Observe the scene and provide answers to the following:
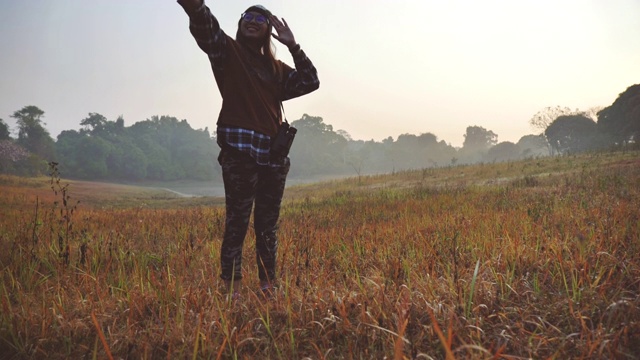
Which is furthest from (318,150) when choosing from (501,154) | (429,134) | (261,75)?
(261,75)

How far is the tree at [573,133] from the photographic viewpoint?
5129cm

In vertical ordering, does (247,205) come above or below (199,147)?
below

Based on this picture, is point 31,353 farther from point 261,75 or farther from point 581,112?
point 581,112

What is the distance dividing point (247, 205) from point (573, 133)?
6722cm

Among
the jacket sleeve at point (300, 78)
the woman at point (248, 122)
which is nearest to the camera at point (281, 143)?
the woman at point (248, 122)

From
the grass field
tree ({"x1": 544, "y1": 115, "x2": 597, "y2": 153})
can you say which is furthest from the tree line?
the grass field

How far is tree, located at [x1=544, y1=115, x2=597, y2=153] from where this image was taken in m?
51.3

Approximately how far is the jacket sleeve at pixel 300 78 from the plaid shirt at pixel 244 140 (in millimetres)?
606

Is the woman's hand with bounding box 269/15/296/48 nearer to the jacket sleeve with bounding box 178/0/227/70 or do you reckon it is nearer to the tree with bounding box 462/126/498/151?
the jacket sleeve with bounding box 178/0/227/70

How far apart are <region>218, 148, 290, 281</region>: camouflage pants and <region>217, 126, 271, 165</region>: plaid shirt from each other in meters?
0.05

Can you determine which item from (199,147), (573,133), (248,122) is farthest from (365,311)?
(199,147)

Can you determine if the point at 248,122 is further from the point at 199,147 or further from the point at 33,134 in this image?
the point at 199,147

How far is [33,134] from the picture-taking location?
51.5 meters

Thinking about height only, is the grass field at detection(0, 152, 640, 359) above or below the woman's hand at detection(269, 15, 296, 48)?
below
